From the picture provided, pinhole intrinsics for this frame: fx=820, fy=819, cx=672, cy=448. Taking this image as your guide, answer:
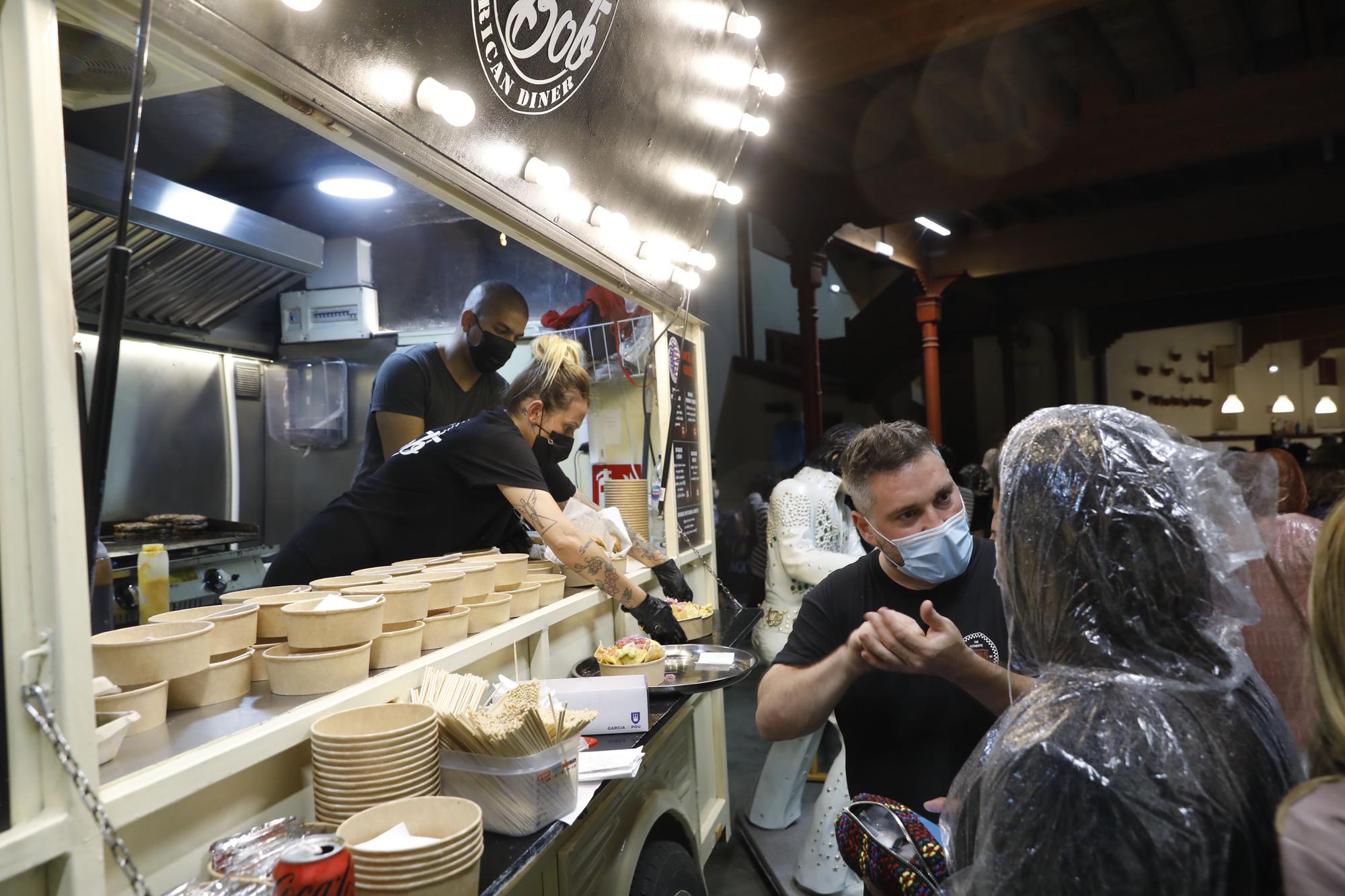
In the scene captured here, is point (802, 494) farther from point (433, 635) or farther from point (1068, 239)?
point (1068, 239)

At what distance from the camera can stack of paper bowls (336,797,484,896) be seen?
119 cm

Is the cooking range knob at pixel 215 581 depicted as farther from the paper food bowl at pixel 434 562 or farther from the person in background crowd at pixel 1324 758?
the person in background crowd at pixel 1324 758

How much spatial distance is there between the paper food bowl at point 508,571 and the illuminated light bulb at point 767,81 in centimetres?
268

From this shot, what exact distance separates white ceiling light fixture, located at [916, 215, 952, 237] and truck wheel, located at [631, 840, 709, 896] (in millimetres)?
7164

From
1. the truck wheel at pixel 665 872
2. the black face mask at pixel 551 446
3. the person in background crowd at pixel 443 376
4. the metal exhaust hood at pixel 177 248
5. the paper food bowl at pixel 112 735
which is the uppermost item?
the metal exhaust hood at pixel 177 248

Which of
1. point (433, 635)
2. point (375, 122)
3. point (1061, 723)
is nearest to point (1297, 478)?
point (1061, 723)

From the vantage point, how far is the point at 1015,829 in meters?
1.08

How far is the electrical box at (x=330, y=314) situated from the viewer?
16.6 feet

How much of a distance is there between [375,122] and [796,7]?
3.24m

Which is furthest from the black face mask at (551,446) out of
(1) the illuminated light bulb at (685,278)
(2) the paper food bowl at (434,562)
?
(1) the illuminated light bulb at (685,278)

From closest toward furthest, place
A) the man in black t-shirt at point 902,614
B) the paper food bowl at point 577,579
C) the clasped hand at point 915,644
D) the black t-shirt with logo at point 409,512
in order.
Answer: the clasped hand at point 915,644 → the man in black t-shirt at point 902,614 → the black t-shirt with logo at point 409,512 → the paper food bowl at point 577,579

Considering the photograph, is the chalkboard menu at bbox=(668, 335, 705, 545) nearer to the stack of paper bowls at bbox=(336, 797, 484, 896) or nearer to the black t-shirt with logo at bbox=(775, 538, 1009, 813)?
the black t-shirt with logo at bbox=(775, 538, 1009, 813)

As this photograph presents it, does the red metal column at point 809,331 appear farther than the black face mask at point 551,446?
Yes

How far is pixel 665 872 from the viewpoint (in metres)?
2.24
